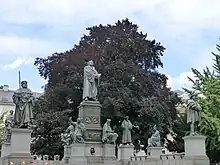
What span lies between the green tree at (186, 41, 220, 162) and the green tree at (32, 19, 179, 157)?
4183 mm

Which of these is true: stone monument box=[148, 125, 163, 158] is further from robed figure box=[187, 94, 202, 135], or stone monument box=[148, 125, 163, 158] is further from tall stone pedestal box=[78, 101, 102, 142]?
robed figure box=[187, 94, 202, 135]

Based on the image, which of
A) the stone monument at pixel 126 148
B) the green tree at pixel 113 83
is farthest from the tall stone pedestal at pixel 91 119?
the green tree at pixel 113 83

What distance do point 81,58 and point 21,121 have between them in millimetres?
17479

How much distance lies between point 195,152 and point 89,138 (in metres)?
6.02

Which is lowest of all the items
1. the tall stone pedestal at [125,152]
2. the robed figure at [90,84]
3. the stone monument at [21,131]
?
the tall stone pedestal at [125,152]

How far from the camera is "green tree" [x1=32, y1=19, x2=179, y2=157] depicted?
2977cm

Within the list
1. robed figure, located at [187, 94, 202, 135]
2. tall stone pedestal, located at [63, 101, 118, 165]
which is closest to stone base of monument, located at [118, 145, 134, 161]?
tall stone pedestal, located at [63, 101, 118, 165]

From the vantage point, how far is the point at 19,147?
48.8 feet

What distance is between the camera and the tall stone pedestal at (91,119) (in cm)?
2111

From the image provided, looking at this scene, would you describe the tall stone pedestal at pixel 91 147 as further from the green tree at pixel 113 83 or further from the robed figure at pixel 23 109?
the green tree at pixel 113 83

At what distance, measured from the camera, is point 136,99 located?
30.7m

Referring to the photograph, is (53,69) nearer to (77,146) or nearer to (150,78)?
(150,78)

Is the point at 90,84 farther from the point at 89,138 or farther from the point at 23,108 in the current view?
the point at 23,108

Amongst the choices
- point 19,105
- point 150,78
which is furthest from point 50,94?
point 19,105
